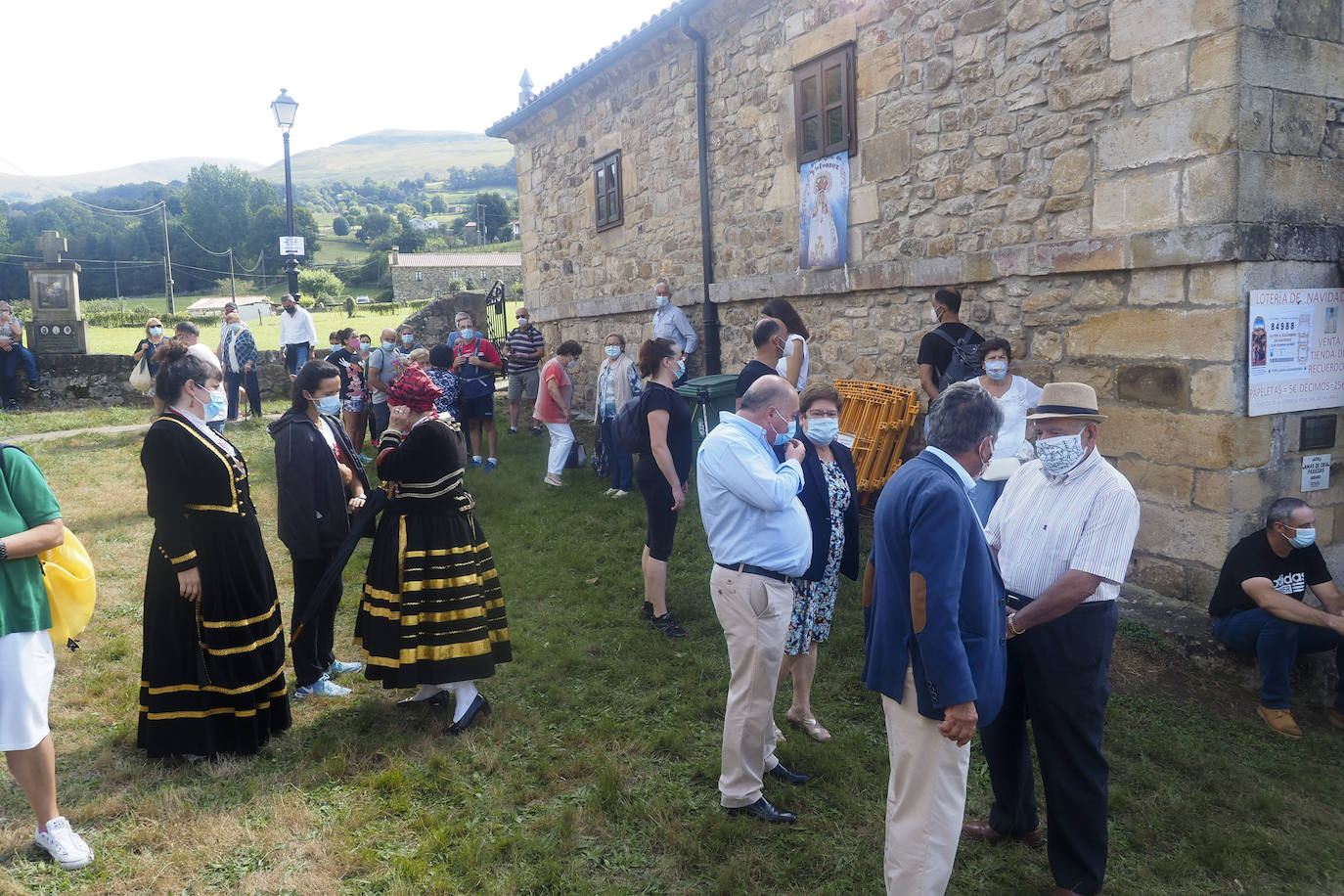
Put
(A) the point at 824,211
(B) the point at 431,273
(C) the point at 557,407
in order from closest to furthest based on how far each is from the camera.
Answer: (A) the point at 824,211
(C) the point at 557,407
(B) the point at 431,273

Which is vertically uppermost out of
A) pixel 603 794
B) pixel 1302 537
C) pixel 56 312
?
pixel 56 312

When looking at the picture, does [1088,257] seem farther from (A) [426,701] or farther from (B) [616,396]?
(A) [426,701]

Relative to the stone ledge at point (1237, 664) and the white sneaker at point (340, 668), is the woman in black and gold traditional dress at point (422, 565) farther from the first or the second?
the stone ledge at point (1237, 664)

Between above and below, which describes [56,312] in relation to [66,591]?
above

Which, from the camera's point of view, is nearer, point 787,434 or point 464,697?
point 787,434

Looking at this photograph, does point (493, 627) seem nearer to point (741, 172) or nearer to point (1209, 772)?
point (1209, 772)

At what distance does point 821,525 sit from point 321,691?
3.12m

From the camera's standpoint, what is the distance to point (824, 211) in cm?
887

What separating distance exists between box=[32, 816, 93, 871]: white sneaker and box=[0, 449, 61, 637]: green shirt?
2.68 feet

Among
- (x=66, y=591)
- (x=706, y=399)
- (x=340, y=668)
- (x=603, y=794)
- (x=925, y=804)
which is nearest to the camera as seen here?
(x=925, y=804)

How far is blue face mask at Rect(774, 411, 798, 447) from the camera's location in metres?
3.85

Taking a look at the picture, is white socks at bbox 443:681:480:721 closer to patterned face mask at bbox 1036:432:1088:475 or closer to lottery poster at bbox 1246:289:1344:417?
patterned face mask at bbox 1036:432:1088:475

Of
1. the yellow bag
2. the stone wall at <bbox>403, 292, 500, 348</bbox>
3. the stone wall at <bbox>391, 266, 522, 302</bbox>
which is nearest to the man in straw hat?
the yellow bag

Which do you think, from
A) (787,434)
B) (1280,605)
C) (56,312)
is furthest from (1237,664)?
(56,312)
